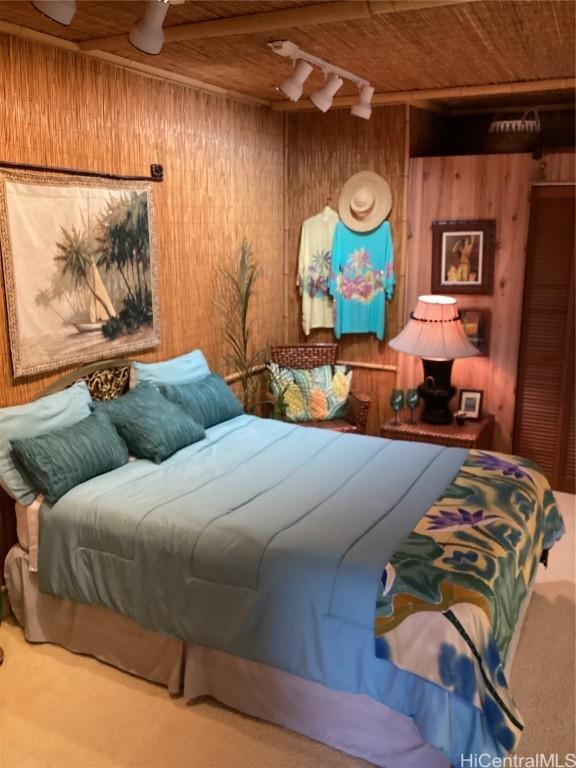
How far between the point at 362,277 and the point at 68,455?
2.54 m

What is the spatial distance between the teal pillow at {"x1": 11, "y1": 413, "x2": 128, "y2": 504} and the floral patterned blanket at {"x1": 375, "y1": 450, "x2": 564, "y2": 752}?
1.32 meters

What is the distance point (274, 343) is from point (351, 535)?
2696mm

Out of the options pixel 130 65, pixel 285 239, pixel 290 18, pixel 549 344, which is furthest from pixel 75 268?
pixel 549 344

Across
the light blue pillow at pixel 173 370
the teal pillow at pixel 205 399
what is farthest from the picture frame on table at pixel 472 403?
the light blue pillow at pixel 173 370

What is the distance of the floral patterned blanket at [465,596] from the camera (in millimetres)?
1969

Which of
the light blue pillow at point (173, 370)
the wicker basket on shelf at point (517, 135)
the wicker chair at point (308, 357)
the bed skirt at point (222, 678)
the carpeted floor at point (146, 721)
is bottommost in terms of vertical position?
the carpeted floor at point (146, 721)

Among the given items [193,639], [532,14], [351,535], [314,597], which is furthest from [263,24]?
[193,639]

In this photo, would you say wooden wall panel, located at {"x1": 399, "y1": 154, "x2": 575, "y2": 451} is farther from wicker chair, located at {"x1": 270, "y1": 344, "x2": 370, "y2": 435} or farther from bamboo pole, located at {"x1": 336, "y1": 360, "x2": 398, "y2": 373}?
wicker chair, located at {"x1": 270, "y1": 344, "x2": 370, "y2": 435}

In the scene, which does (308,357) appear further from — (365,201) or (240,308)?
(365,201)

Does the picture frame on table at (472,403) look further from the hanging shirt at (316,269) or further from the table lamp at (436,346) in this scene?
the hanging shirt at (316,269)

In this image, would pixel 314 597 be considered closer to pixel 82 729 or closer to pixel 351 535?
pixel 351 535

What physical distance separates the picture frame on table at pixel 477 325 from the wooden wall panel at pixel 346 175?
467mm

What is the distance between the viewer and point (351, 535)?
2406 mm

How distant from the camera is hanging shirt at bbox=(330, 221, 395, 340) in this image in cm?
459
